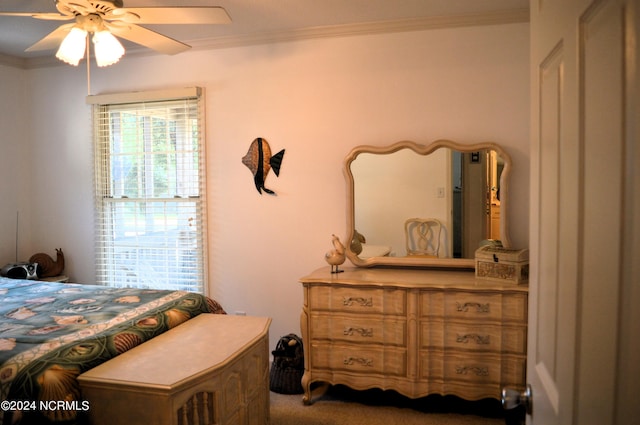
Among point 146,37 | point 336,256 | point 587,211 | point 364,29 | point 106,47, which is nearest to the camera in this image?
point 587,211

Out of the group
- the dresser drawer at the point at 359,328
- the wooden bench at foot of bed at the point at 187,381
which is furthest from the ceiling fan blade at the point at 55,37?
the dresser drawer at the point at 359,328

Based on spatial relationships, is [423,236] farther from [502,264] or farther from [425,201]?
[502,264]

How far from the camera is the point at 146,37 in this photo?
2.47m

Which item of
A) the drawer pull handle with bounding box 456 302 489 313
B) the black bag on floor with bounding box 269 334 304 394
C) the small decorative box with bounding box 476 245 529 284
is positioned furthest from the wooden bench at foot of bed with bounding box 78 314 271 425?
the small decorative box with bounding box 476 245 529 284

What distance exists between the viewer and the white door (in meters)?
0.52

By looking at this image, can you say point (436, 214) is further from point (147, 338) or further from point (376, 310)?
point (147, 338)

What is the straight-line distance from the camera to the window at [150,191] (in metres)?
3.81

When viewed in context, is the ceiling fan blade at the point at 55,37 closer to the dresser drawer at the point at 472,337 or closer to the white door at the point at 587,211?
the white door at the point at 587,211

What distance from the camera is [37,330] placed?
2.08 meters

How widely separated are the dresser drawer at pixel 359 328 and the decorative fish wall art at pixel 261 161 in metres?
1.16

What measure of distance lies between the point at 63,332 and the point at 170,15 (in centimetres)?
158

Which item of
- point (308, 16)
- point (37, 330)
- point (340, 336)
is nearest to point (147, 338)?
point (37, 330)

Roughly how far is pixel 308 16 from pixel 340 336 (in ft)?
7.22

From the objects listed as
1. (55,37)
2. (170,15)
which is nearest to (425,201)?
(170,15)
